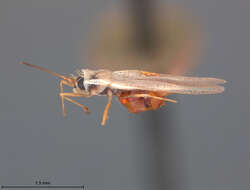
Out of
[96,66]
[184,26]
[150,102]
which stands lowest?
[150,102]

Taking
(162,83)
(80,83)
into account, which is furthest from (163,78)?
(80,83)

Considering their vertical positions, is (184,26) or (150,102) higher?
(184,26)

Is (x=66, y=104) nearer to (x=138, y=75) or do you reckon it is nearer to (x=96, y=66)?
(x=96, y=66)

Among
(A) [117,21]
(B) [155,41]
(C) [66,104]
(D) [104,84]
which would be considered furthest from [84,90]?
(C) [66,104]

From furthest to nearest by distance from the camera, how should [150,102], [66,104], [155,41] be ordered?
[66,104] < [155,41] < [150,102]

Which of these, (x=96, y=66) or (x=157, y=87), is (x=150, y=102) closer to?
(x=157, y=87)

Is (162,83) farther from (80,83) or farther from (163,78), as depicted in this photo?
(80,83)

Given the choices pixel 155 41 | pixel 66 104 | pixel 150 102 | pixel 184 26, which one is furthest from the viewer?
pixel 66 104

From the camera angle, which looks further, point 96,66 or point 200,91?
point 96,66
